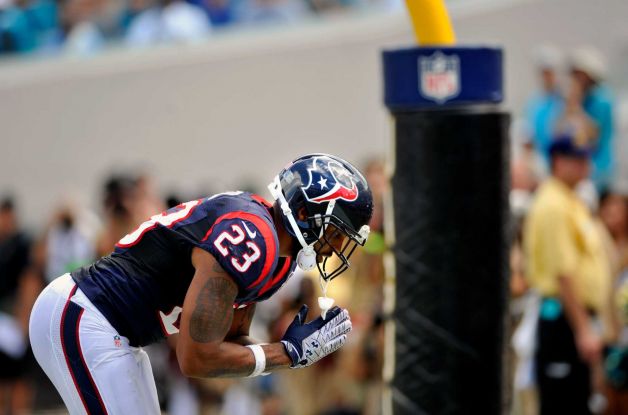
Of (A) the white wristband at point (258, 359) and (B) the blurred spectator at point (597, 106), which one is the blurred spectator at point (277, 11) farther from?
(A) the white wristband at point (258, 359)

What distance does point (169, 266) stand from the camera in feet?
15.8

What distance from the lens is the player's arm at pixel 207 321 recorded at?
4551mm

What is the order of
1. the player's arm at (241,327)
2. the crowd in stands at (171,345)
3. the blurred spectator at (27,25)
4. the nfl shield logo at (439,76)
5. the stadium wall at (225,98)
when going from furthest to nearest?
the blurred spectator at (27,25), the stadium wall at (225,98), the crowd in stands at (171,345), the nfl shield logo at (439,76), the player's arm at (241,327)

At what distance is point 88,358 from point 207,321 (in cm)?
53

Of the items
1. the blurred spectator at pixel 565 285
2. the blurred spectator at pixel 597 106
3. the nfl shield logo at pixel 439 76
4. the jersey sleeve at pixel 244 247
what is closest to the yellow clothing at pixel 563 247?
the blurred spectator at pixel 565 285

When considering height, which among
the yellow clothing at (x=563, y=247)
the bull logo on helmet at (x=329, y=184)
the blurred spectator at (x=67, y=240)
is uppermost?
the bull logo on helmet at (x=329, y=184)

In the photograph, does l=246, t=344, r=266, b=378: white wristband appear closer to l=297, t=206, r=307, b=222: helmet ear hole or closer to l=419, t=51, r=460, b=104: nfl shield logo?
l=297, t=206, r=307, b=222: helmet ear hole

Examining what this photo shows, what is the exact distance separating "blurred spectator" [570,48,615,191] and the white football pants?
220 inches

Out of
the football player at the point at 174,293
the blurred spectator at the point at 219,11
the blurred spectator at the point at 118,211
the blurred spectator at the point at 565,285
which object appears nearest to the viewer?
the football player at the point at 174,293

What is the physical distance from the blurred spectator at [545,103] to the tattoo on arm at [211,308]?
5.79 metres

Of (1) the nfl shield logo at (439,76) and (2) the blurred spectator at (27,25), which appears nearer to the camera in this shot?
(1) the nfl shield logo at (439,76)

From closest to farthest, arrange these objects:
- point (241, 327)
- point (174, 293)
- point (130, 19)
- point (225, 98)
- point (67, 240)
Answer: point (174, 293) < point (241, 327) < point (67, 240) < point (225, 98) < point (130, 19)

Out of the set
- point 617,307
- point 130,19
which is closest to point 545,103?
point 617,307

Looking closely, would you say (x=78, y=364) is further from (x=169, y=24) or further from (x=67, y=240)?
(x=169, y=24)
